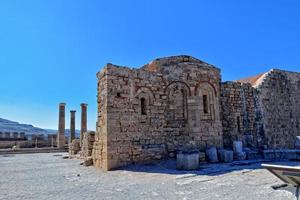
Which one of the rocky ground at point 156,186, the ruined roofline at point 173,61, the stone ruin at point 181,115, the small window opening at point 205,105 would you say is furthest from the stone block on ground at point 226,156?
the ruined roofline at point 173,61

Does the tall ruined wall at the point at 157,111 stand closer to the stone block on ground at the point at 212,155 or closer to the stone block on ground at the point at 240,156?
the stone block on ground at the point at 212,155

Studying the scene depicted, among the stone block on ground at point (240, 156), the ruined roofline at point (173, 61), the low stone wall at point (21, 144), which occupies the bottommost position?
the stone block on ground at point (240, 156)

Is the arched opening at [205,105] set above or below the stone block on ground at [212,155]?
above

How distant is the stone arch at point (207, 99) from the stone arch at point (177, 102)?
59cm

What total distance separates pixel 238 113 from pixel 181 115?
360cm

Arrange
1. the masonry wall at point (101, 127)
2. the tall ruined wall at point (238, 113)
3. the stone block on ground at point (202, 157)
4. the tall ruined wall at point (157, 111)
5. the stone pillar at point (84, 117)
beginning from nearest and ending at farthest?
the masonry wall at point (101, 127) < the tall ruined wall at point (157, 111) < the stone block on ground at point (202, 157) < the tall ruined wall at point (238, 113) < the stone pillar at point (84, 117)

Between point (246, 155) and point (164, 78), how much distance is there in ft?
16.0

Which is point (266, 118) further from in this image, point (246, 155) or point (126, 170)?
point (126, 170)

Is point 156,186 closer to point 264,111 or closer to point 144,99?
point 144,99

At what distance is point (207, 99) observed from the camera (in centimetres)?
1163

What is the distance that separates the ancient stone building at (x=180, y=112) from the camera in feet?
31.3

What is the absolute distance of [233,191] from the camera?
5.48 m

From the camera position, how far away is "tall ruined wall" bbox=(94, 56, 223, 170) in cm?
942

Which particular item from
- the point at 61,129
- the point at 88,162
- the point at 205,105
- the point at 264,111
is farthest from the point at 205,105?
the point at 61,129
